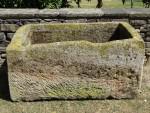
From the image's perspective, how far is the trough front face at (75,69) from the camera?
14.9 feet

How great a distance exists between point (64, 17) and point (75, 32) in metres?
0.55

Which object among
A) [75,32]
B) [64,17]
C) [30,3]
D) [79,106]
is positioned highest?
[30,3]

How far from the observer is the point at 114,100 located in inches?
190

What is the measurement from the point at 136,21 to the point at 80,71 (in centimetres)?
196

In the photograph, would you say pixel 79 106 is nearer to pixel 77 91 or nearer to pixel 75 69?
pixel 77 91

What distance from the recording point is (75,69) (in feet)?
15.3

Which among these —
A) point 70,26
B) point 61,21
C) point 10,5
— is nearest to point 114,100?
point 70,26

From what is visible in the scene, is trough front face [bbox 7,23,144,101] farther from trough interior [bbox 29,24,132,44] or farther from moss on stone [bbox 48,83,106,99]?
trough interior [bbox 29,24,132,44]

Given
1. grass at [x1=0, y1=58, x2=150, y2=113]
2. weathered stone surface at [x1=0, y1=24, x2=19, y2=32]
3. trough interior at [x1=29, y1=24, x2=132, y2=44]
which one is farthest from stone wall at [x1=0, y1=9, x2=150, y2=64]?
grass at [x1=0, y1=58, x2=150, y2=113]

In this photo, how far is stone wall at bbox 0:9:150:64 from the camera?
593cm

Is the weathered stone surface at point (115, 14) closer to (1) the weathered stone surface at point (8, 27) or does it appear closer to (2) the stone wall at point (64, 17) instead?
(2) the stone wall at point (64, 17)

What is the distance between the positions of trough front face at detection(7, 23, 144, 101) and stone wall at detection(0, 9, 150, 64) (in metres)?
1.12

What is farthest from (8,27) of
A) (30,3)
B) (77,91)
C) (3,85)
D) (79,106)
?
(79,106)

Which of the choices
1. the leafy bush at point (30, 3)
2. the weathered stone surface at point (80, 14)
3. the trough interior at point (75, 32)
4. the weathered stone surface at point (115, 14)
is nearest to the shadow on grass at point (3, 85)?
the trough interior at point (75, 32)
